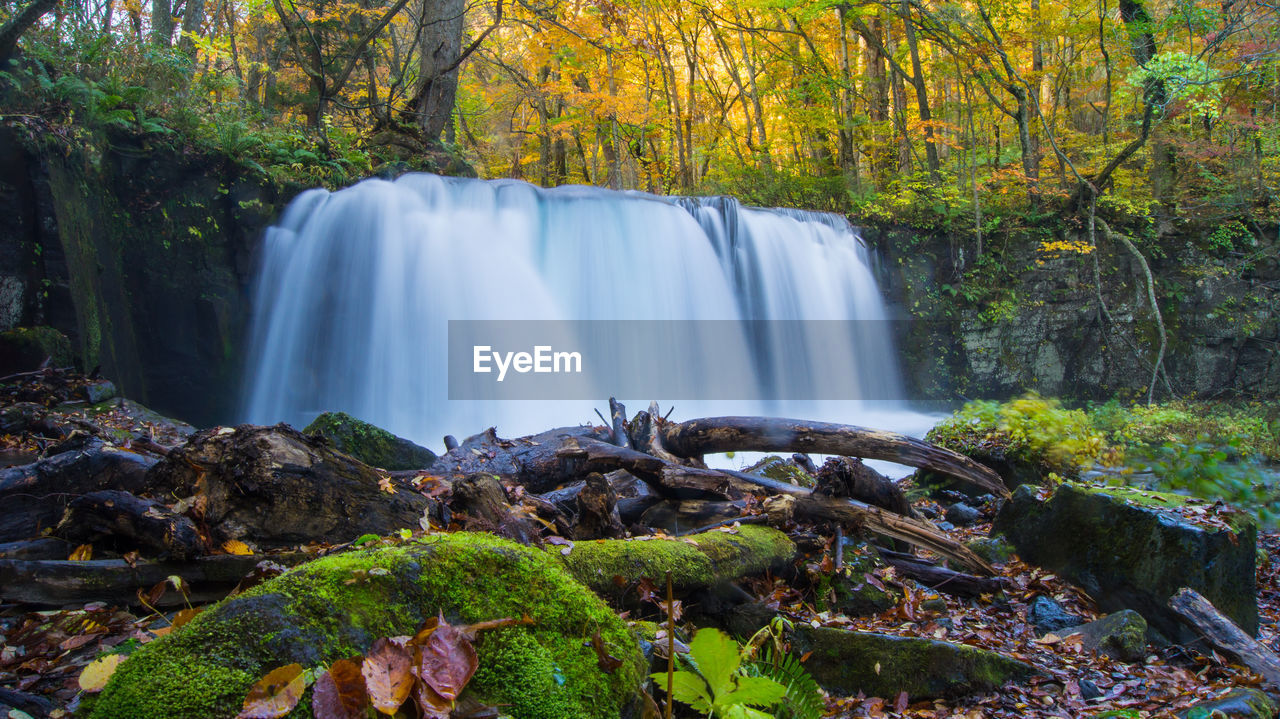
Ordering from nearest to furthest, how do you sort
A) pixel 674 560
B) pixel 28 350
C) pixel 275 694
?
pixel 275 694, pixel 674 560, pixel 28 350

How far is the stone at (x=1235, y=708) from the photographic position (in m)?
2.33

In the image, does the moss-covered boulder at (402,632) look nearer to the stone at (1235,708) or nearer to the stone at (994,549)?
the stone at (1235,708)

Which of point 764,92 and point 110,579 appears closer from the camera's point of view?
point 110,579

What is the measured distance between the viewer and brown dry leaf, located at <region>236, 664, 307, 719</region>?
103cm

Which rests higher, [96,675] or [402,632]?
[402,632]

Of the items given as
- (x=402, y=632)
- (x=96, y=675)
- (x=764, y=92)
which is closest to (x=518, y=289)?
(x=96, y=675)

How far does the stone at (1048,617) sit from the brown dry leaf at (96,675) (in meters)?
4.07

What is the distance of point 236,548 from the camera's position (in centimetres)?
247

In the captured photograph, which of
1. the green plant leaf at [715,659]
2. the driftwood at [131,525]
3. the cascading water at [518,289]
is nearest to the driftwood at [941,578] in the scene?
the green plant leaf at [715,659]

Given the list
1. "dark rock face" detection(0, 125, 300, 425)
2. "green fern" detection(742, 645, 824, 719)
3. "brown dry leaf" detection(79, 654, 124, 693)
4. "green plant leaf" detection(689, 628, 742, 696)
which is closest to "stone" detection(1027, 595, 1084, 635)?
"green fern" detection(742, 645, 824, 719)

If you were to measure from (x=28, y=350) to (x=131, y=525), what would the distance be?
720 centimetres

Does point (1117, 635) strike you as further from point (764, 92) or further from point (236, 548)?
point (764, 92)

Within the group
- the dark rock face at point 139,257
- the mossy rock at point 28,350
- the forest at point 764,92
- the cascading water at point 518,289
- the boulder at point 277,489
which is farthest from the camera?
the cascading water at point 518,289

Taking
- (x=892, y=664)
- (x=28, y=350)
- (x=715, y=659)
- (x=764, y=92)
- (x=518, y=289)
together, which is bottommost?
(x=892, y=664)
